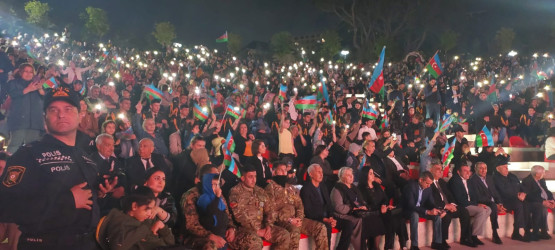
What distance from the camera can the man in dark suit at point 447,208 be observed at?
8.40m

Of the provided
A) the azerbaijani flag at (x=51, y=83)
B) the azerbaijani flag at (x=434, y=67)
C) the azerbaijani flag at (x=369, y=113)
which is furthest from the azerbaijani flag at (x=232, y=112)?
the azerbaijani flag at (x=434, y=67)

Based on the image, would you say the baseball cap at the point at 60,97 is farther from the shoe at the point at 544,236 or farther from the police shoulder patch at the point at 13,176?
the shoe at the point at 544,236

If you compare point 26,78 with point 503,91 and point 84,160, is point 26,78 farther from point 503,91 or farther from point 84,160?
point 503,91

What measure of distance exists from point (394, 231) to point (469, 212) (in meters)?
1.84

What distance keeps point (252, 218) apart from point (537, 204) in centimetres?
631

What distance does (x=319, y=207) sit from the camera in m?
7.19

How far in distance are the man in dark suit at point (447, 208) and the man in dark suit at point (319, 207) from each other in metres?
2.17

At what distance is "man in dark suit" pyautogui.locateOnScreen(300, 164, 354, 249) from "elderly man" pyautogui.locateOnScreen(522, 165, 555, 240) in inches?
170

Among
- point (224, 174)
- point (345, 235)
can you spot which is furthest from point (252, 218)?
point (345, 235)

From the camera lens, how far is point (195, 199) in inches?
218

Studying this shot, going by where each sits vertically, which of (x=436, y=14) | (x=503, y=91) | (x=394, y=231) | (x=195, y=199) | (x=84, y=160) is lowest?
(x=394, y=231)

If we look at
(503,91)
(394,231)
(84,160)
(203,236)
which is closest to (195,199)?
(203,236)

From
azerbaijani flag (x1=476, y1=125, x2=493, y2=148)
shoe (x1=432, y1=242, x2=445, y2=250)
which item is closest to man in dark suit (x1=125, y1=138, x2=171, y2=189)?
shoe (x1=432, y1=242, x2=445, y2=250)

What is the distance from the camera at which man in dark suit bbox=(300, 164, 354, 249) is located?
23.5ft
